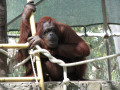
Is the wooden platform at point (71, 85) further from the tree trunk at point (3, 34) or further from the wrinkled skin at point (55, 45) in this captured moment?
the wrinkled skin at point (55, 45)

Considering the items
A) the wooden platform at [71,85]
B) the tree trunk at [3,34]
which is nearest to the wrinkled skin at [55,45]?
the tree trunk at [3,34]

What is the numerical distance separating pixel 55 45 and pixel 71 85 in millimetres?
1222

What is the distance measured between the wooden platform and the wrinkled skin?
1014 millimetres

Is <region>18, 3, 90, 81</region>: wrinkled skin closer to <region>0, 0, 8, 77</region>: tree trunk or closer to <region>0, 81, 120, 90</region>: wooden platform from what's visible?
<region>0, 0, 8, 77</region>: tree trunk

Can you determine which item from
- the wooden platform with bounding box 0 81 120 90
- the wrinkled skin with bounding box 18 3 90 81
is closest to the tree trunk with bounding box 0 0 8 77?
the wrinkled skin with bounding box 18 3 90 81

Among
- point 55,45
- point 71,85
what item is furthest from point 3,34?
point 71,85

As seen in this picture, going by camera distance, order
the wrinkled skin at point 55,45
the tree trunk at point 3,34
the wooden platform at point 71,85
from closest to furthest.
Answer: the wooden platform at point 71,85
the tree trunk at point 3,34
the wrinkled skin at point 55,45

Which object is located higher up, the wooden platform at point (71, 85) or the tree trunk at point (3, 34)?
the tree trunk at point (3, 34)

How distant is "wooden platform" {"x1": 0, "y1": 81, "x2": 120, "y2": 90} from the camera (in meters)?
3.18

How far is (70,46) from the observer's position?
14.7 ft

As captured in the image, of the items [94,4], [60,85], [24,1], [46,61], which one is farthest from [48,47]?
[94,4]

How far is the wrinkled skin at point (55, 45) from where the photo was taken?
4375 mm

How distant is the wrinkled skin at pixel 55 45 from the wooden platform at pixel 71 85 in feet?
3.33

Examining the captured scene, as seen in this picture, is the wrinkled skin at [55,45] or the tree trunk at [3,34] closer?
the tree trunk at [3,34]
